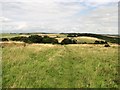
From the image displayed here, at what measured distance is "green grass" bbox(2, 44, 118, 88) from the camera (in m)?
21.2

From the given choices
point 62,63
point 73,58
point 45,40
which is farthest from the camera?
point 45,40

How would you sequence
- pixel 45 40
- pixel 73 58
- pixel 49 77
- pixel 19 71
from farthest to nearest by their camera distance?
pixel 45 40
pixel 73 58
pixel 19 71
pixel 49 77

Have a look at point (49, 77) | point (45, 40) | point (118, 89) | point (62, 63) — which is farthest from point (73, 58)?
point (45, 40)

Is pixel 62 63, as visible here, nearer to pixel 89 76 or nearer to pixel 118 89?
pixel 89 76

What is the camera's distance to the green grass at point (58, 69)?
21203 millimetres

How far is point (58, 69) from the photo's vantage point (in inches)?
945

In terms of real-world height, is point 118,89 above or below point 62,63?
below

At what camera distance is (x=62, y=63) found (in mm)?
25688

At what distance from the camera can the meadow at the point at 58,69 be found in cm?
2119

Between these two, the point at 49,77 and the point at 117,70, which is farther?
the point at 117,70

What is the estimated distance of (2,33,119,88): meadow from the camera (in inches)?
834

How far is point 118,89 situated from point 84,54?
9.20 metres

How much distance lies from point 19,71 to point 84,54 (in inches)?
354

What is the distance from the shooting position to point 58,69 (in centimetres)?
2402
